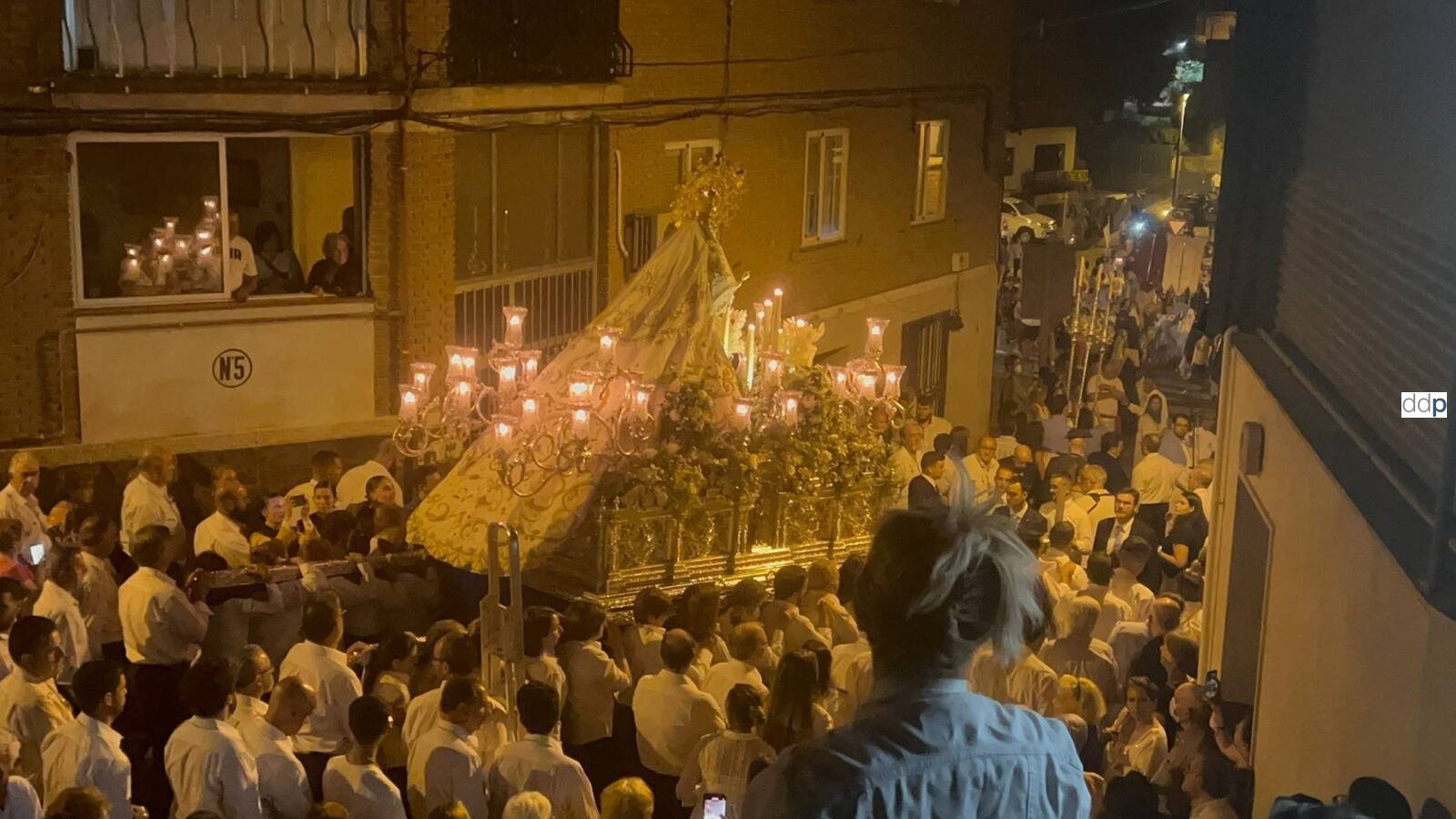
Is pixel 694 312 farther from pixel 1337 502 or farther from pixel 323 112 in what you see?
pixel 1337 502

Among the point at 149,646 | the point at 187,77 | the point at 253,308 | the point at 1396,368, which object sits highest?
the point at 187,77

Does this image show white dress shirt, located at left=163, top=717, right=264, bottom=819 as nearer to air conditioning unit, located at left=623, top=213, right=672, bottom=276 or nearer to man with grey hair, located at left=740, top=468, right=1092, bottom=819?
man with grey hair, located at left=740, top=468, right=1092, bottom=819

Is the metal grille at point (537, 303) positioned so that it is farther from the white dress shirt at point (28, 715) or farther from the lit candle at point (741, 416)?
the white dress shirt at point (28, 715)

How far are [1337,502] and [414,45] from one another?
9.95m

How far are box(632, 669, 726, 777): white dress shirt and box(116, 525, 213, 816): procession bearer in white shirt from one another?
2.55m

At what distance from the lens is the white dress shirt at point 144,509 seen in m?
11.1

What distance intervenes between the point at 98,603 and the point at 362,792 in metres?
3.86

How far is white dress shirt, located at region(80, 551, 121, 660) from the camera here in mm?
9891

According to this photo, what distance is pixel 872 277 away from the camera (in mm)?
21594

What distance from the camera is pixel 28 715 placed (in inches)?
295

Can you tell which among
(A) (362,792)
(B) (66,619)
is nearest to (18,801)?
(A) (362,792)

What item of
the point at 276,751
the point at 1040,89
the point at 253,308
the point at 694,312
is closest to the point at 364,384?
the point at 253,308

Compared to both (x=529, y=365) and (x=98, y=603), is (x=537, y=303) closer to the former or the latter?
(x=529, y=365)

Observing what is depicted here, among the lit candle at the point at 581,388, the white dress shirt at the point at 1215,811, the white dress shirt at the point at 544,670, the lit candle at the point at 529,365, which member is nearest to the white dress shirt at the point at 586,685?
the white dress shirt at the point at 544,670
